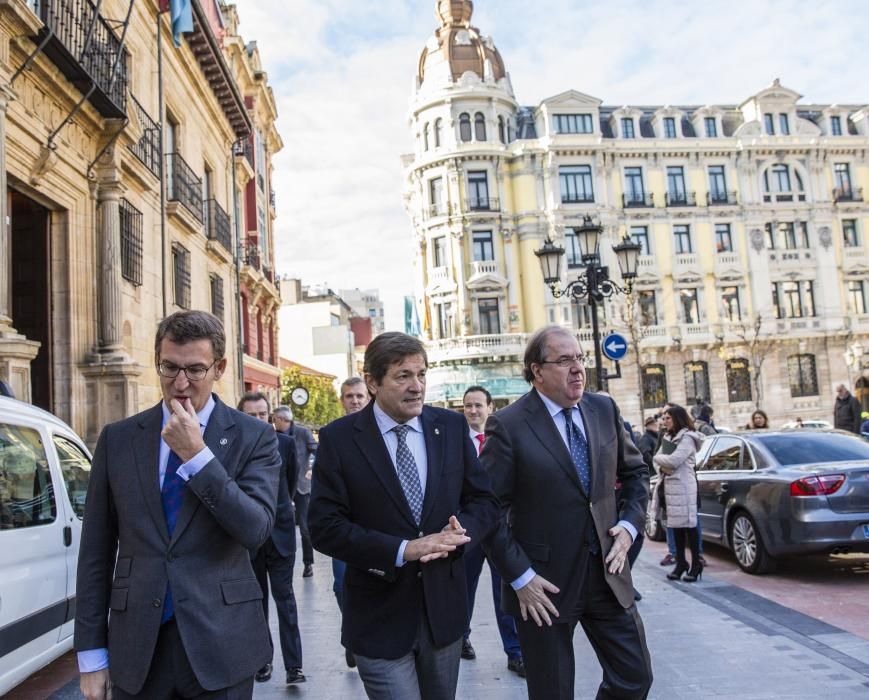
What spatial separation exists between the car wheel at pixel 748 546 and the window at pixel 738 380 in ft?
113

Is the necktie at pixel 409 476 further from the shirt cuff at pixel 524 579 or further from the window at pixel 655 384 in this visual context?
the window at pixel 655 384

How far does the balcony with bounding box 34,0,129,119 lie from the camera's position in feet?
32.6

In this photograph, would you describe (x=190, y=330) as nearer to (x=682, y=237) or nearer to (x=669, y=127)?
(x=682, y=237)

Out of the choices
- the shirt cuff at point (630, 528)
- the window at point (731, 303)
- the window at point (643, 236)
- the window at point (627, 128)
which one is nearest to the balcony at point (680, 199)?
the window at point (643, 236)

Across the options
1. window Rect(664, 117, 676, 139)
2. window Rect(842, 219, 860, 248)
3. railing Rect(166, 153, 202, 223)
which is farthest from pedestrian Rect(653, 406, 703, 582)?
window Rect(842, 219, 860, 248)

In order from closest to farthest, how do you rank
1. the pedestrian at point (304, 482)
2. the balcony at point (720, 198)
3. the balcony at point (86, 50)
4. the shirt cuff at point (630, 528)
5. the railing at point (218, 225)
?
1. the shirt cuff at point (630, 528)
2. the balcony at point (86, 50)
3. the pedestrian at point (304, 482)
4. the railing at point (218, 225)
5. the balcony at point (720, 198)

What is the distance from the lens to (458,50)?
42188 millimetres

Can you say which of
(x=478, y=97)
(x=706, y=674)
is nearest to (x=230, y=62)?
(x=478, y=97)

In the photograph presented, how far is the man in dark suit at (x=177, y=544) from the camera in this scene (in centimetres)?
247

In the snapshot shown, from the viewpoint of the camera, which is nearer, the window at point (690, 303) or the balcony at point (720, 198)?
the window at point (690, 303)

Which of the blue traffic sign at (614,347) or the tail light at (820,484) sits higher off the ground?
the blue traffic sign at (614,347)

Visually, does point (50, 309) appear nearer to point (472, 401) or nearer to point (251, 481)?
point (472, 401)

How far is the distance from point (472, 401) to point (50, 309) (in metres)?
7.21

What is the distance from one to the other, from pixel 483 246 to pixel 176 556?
39.1m
